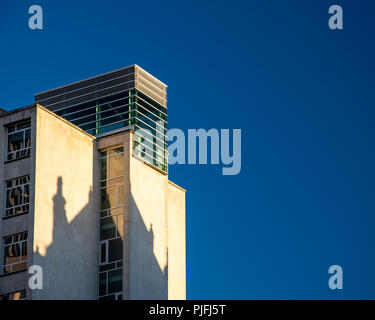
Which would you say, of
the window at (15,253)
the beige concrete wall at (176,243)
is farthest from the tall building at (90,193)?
the beige concrete wall at (176,243)

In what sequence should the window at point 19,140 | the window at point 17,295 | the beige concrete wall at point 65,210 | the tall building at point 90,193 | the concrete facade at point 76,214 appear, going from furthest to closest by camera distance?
the window at point 19,140
the tall building at point 90,193
the concrete facade at point 76,214
the beige concrete wall at point 65,210
the window at point 17,295

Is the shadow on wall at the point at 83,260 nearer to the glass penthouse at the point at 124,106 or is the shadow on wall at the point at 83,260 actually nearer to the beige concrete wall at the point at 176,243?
the beige concrete wall at the point at 176,243

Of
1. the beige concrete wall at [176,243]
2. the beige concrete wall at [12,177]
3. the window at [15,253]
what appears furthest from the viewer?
the beige concrete wall at [176,243]

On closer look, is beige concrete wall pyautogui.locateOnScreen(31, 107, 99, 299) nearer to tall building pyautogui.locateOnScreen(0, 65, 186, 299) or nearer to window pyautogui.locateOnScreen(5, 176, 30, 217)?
tall building pyautogui.locateOnScreen(0, 65, 186, 299)

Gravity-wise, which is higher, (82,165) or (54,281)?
(82,165)

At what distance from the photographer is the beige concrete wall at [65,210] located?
65000 mm

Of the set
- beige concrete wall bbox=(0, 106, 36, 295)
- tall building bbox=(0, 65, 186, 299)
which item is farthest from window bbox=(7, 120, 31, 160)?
beige concrete wall bbox=(0, 106, 36, 295)

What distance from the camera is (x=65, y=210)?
6750cm

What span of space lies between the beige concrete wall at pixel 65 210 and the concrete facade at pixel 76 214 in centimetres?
6

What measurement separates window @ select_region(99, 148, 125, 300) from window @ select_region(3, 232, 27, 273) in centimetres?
642
